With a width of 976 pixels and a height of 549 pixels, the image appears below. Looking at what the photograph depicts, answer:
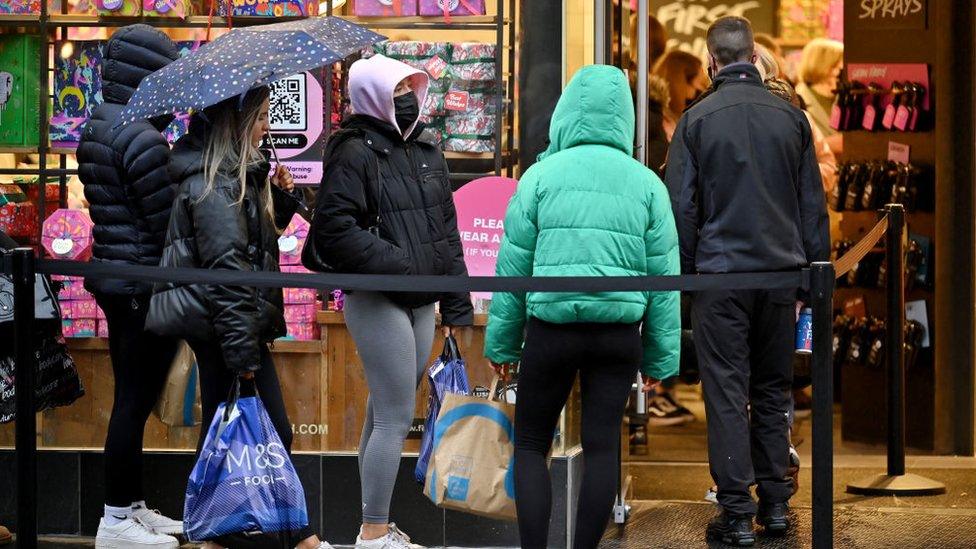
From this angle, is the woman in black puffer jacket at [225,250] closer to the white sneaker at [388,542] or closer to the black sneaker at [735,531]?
the white sneaker at [388,542]

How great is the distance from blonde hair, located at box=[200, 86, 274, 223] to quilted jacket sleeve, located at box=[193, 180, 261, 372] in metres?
0.13

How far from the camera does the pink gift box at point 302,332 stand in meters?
6.65

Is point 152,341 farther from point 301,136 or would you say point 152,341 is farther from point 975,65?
point 975,65

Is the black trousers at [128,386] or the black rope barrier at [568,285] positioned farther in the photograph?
the black trousers at [128,386]

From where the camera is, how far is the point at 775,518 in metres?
6.54

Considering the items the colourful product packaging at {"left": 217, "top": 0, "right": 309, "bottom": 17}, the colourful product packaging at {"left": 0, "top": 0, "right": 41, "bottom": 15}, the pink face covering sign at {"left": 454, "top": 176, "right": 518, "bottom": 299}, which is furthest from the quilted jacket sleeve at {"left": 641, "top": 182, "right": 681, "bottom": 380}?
the colourful product packaging at {"left": 0, "top": 0, "right": 41, "bottom": 15}

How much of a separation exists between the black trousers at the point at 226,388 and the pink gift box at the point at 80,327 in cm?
116

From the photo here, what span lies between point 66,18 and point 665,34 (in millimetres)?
3893

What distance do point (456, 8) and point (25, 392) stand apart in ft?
8.16

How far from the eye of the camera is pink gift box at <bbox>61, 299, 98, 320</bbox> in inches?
266

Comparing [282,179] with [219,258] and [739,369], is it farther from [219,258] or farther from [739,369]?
[739,369]

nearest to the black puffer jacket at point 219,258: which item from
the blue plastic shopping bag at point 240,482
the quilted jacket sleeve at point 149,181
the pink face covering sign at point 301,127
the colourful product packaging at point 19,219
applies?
the blue plastic shopping bag at point 240,482

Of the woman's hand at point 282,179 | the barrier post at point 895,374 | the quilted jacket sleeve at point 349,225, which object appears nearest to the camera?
the quilted jacket sleeve at point 349,225

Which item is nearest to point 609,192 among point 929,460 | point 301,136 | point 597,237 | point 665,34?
point 597,237
